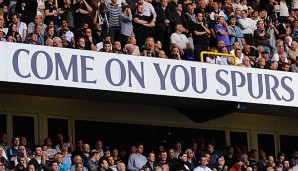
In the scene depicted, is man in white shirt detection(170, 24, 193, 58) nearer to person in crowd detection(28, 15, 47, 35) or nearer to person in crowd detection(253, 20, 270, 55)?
person in crowd detection(253, 20, 270, 55)

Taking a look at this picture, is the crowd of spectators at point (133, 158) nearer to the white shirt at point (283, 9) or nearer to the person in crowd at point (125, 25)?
the person in crowd at point (125, 25)

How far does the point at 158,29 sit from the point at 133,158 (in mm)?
3421

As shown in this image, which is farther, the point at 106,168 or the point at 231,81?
the point at 231,81

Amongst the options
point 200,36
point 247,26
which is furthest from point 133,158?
point 247,26

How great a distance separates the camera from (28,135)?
1032 inches

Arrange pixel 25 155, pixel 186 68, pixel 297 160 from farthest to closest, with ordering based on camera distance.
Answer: pixel 297 160 < pixel 186 68 < pixel 25 155

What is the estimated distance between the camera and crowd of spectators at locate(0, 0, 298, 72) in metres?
25.4

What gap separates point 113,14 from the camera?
2705cm

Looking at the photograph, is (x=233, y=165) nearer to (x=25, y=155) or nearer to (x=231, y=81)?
(x=231, y=81)

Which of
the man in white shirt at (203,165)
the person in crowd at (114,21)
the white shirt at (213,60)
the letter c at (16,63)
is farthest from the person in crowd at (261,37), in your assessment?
the letter c at (16,63)

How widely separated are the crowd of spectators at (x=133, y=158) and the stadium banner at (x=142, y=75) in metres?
1.31

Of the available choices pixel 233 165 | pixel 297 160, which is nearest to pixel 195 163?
pixel 233 165

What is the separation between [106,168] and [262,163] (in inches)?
182

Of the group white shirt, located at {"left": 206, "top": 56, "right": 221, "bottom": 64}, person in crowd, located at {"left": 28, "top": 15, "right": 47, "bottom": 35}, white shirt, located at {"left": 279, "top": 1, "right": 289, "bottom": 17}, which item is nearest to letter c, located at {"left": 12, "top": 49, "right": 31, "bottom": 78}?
person in crowd, located at {"left": 28, "top": 15, "right": 47, "bottom": 35}
